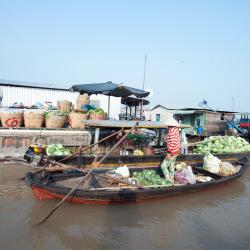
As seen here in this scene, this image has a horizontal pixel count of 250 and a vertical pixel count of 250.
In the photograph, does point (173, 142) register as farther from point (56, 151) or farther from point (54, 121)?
point (54, 121)

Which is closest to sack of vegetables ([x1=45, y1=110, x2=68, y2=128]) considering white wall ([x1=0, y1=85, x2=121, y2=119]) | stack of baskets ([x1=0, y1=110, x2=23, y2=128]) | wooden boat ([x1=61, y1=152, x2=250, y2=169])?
stack of baskets ([x1=0, y1=110, x2=23, y2=128])

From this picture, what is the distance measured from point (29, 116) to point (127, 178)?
204 inches

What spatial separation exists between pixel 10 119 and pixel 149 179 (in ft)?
19.7

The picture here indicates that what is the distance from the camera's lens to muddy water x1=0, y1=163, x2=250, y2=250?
14.9 ft

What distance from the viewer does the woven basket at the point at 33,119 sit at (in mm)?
10086

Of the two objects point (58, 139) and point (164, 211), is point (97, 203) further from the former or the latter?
point (58, 139)

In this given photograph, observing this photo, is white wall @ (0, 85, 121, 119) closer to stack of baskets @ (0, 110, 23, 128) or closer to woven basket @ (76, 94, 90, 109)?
woven basket @ (76, 94, 90, 109)

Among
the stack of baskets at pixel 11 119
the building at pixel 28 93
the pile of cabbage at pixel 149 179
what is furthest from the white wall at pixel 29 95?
the pile of cabbage at pixel 149 179

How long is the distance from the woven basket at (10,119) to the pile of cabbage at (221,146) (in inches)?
281

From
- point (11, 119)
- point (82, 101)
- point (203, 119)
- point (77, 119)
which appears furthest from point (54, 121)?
point (203, 119)

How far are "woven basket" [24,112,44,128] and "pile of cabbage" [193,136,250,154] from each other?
6384mm

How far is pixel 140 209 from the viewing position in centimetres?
599

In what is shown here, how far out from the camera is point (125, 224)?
529 centimetres

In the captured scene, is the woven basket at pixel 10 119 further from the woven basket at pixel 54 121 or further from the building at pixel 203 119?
the building at pixel 203 119
